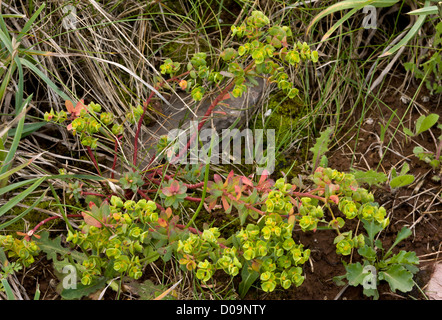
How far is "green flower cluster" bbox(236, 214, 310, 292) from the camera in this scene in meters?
1.67

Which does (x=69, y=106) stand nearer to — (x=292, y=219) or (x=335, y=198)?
(x=292, y=219)

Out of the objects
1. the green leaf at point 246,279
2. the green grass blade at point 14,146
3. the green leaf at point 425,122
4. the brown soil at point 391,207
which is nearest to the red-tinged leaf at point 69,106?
the green grass blade at point 14,146

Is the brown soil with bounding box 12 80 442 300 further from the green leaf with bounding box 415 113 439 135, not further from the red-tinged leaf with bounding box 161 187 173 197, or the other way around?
the red-tinged leaf with bounding box 161 187 173 197

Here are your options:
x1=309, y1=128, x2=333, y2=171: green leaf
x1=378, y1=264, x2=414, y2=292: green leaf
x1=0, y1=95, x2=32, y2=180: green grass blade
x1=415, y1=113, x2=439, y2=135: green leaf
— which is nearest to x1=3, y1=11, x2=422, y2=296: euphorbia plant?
x1=0, y1=95, x2=32, y2=180: green grass blade

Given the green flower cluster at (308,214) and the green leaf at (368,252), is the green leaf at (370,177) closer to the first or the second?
the green leaf at (368,252)

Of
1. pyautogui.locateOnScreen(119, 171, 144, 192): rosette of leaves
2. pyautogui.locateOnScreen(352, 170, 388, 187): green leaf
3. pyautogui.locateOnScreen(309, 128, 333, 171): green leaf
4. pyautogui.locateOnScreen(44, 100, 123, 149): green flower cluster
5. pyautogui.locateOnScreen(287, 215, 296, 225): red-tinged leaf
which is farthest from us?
pyautogui.locateOnScreen(309, 128, 333, 171): green leaf

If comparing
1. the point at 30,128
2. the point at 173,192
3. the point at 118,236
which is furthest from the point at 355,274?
the point at 30,128

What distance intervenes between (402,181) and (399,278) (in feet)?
1.47

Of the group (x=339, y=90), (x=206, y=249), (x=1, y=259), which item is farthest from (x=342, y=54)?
(x=1, y=259)

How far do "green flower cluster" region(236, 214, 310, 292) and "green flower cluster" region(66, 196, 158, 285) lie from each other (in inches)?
13.8

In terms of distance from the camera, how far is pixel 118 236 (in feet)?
5.63

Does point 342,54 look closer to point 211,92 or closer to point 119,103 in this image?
point 211,92

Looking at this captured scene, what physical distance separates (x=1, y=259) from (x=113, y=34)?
1280 mm

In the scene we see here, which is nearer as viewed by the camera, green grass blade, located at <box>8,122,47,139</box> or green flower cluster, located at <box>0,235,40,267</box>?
green flower cluster, located at <box>0,235,40,267</box>
